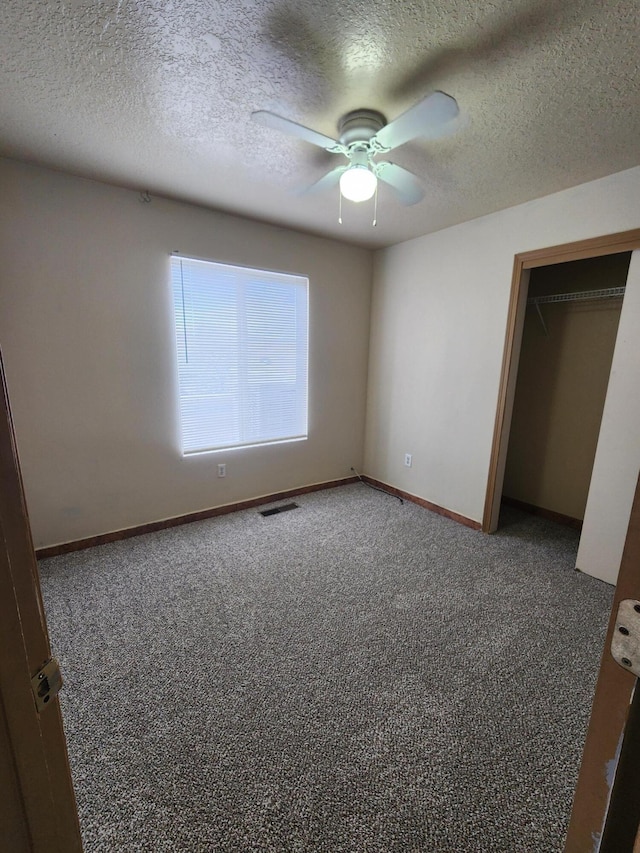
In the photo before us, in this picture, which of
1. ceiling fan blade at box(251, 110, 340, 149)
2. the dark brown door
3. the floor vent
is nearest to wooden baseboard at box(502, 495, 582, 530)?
the floor vent

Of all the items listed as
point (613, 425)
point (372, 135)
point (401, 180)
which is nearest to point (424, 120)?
point (372, 135)

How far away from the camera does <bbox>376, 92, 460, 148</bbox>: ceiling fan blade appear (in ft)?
3.91

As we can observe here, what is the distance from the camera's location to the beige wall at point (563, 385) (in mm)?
2842

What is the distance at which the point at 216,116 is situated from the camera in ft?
5.30

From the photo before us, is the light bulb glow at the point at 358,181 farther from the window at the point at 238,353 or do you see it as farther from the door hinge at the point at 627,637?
the door hinge at the point at 627,637

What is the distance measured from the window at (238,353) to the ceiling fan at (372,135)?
3.97 feet

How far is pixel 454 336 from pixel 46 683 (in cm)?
316

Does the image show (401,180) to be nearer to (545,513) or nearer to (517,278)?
(517,278)

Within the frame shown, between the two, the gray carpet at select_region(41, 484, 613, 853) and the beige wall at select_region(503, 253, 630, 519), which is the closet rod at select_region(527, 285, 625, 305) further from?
the gray carpet at select_region(41, 484, 613, 853)

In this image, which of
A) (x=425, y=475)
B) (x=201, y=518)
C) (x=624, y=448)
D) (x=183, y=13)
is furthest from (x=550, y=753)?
(x=183, y=13)

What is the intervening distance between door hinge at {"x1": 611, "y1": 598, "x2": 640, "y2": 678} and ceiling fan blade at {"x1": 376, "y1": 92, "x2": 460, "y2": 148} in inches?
58.2

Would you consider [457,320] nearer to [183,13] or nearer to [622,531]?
[622,531]

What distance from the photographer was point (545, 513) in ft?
10.6

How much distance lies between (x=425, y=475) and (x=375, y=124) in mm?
2675
